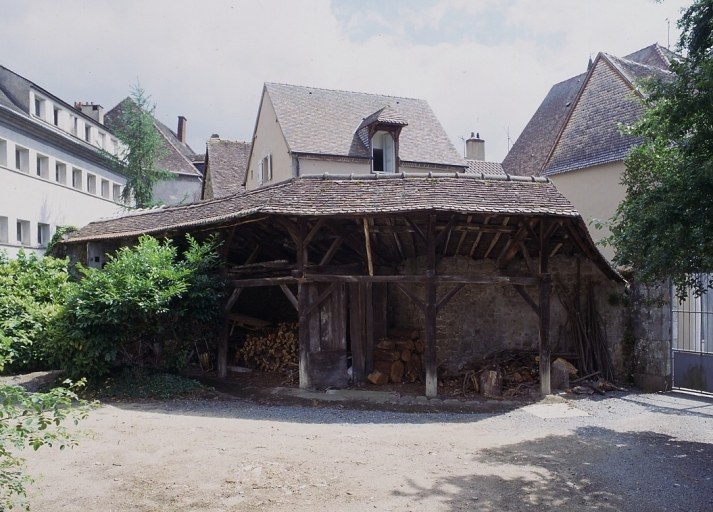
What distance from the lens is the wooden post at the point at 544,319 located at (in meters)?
10.8

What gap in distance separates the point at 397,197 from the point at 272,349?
5185 millimetres

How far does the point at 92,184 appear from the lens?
97.2ft

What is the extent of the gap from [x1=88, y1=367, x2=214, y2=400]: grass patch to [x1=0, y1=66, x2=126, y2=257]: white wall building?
38.8 ft

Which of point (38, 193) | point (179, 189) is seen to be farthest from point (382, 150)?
point (179, 189)

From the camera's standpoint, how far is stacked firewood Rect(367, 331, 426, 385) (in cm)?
1227

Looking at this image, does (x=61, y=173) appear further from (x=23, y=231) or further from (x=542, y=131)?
(x=542, y=131)

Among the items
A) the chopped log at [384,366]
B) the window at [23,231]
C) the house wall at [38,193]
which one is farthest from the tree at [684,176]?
the window at [23,231]

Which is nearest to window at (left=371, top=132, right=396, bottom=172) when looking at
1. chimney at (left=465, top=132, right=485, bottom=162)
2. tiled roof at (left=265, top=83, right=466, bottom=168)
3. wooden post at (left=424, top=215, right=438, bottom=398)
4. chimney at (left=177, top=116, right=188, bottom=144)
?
tiled roof at (left=265, top=83, right=466, bottom=168)

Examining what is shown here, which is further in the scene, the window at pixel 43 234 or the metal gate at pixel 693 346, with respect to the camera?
the window at pixel 43 234

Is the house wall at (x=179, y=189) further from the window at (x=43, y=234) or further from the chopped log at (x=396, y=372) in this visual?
the chopped log at (x=396, y=372)

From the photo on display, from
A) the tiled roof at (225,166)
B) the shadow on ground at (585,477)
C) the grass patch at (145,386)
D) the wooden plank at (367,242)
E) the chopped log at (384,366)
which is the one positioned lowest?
the shadow on ground at (585,477)

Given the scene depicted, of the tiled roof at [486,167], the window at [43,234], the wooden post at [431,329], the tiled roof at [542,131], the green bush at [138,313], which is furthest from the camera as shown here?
the tiled roof at [486,167]

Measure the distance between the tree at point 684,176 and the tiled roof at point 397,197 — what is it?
8.52 feet

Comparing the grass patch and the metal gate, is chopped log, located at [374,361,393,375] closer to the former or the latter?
the grass patch
